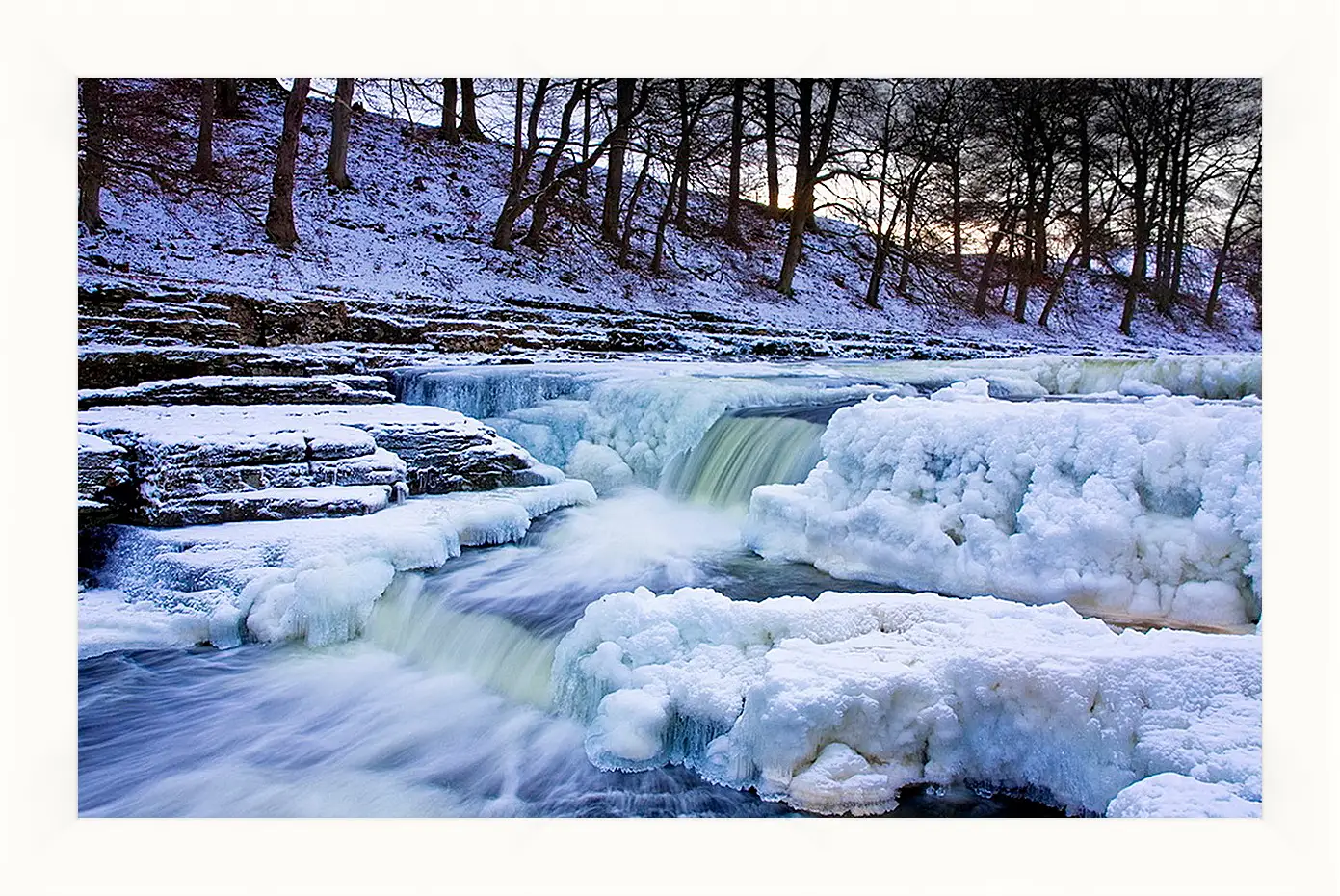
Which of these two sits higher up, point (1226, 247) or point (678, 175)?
point (678, 175)

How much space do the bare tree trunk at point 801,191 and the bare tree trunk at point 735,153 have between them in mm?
195

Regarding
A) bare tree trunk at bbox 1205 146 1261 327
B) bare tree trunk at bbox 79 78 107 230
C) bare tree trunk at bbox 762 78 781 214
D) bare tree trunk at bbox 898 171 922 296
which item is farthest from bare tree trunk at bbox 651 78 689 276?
bare tree trunk at bbox 79 78 107 230

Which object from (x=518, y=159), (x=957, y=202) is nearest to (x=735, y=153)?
(x=957, y=202)

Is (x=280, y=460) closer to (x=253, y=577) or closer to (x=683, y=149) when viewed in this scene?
(x=253, y=577)

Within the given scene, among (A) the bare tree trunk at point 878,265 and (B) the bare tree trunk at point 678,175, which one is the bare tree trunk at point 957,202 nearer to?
(A) the bare tree trunk at point 878,265

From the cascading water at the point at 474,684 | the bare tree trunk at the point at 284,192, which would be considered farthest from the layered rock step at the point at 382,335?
the cascading water at the point at 474,684

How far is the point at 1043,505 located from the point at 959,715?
2.84ft

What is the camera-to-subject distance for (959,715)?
6.20 feet

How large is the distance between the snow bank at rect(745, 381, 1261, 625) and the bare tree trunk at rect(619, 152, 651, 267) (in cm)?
114

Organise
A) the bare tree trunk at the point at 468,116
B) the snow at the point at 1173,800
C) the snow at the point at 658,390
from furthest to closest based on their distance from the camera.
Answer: the snow at the point at 658,390
the bare tree trunk at the point at 468,116
the snow at the point at 1173,800

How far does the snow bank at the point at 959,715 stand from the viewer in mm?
1814

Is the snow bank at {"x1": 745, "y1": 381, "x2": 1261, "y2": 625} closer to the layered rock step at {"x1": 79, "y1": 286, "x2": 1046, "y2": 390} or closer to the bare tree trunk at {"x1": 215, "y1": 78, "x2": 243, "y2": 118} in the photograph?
the layered rock step at {"x1": 79, "y1": 286, "x2": 1046, "y2": 390}
